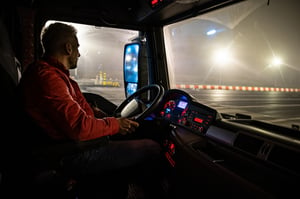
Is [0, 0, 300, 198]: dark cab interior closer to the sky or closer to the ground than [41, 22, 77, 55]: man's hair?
closer to the ground

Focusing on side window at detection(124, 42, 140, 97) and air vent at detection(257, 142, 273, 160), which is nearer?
air vent at detection(257, 142, 273, 160)

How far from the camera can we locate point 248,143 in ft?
3.70

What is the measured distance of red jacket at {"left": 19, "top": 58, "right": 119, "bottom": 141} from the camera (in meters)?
1.10

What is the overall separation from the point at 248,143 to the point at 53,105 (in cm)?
111

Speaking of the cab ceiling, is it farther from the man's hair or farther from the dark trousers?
the dark trousers

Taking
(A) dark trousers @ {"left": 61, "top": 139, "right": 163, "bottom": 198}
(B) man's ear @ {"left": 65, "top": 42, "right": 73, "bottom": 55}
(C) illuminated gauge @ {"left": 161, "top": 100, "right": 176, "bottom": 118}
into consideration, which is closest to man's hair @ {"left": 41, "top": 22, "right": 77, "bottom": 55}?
(B) man's ear @ {"left": 65, "top": 42, "right": 73, "bottom": 55}

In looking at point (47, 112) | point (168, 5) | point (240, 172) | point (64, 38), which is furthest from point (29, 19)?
point (240, 172)

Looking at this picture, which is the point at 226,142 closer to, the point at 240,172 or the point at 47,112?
the point at 240,172

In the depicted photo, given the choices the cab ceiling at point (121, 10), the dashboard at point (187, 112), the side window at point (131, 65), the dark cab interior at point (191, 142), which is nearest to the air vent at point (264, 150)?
the dark cab interior at point (191, 142)

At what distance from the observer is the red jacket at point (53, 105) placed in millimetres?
1102

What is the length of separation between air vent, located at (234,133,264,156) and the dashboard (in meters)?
0.29

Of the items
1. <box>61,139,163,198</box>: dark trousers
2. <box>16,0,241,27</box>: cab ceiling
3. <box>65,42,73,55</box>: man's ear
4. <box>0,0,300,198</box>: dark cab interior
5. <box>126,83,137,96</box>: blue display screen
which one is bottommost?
<box>61,139,163,198</box>: dark trousers

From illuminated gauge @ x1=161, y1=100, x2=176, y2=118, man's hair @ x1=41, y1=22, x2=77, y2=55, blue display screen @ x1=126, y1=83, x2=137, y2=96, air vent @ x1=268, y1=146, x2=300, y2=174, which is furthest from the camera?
blue display screen @ x1=126, y1=83, x2=137, y2=96

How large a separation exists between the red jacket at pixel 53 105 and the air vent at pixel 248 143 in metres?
0.87
